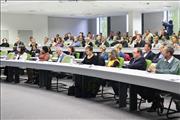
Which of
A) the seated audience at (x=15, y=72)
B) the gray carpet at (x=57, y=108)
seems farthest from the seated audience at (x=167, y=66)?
the seated audience at (x=15, y=72)

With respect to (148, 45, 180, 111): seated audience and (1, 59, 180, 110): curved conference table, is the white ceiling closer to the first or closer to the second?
(1, 59, 180, 110): curved conference table

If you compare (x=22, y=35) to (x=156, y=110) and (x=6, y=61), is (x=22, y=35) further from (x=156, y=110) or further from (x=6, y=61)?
(x=156, y=110)

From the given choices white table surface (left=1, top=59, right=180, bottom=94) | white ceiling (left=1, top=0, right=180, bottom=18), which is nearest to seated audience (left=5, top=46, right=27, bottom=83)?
white table surface (left=1, top=59, right=180, bottom=94)

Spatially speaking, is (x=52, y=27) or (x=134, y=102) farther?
(x=52, y=27)

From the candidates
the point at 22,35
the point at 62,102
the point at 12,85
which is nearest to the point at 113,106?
the point at 62,102

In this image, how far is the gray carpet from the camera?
5.16 metres

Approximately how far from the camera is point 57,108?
5.78 metres

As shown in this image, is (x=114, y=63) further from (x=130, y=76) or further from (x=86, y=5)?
(x=86, y=5)

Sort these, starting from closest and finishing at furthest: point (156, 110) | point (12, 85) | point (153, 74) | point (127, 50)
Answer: point (153, 74) → point (156, 110) → point (12, 85) → point (127, 50)

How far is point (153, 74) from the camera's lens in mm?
4961

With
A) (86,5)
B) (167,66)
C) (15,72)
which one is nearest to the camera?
(167,66)

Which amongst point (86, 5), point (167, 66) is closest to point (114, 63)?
point (167, 66)

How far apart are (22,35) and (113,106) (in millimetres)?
16902

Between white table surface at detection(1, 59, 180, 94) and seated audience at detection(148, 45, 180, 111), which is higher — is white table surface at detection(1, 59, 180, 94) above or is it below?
below
